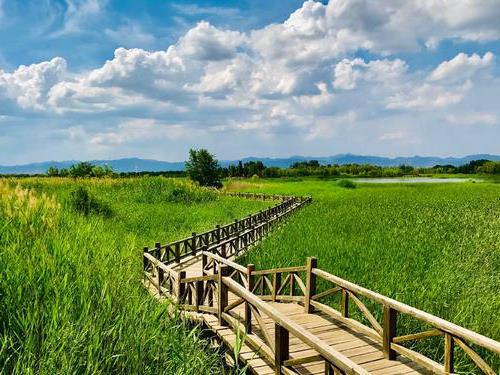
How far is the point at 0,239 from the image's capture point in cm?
628

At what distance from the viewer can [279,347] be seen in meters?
5.77

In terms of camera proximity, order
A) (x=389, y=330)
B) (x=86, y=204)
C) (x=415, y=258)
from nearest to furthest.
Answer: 1. (x=389, y=330)
2. (x=415, y=258)
3. (x=86, y=204)

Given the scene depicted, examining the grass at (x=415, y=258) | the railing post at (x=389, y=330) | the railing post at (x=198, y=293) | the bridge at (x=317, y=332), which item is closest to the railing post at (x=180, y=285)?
the bridge at (x=317, y=332)

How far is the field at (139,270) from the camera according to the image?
4273 millimetres

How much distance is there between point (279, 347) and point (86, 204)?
19.2 metres

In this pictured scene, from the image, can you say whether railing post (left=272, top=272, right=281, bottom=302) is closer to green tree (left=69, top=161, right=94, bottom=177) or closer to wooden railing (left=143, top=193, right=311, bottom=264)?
wooden railing (left=143, top=193, right=311, bottom=264)

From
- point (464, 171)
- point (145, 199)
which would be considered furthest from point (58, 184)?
point (464, 171)

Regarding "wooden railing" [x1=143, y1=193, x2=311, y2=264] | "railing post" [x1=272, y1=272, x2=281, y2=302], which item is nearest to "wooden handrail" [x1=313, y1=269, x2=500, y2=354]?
"railing post" [x1=272, y1=272, x2=281, y2=302]

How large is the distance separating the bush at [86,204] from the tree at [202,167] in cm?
3995

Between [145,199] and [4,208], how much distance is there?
24858 mm

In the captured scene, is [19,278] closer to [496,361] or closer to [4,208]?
[4,208]

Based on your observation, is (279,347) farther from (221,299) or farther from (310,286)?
(310,286)

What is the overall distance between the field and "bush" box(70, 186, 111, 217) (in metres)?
0.29

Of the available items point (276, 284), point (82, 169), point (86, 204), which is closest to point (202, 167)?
point (82, 169)
